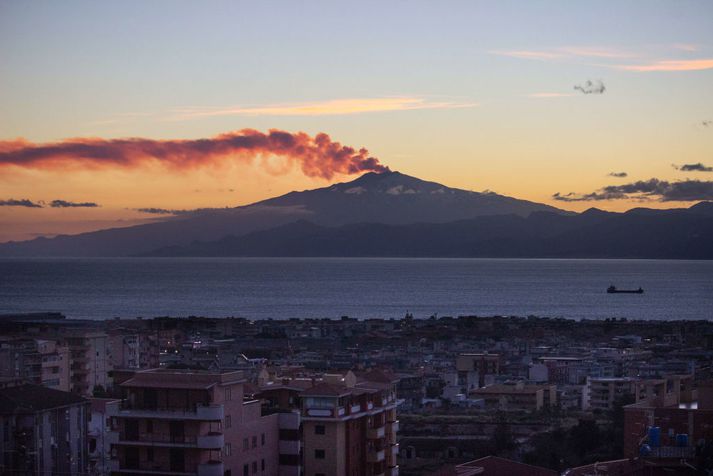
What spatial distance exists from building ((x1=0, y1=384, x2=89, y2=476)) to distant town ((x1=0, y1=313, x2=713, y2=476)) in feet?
0.08

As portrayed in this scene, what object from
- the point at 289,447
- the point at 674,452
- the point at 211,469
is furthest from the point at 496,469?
the point at 674,452

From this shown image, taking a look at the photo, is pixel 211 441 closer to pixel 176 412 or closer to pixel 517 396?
pixel 176 412

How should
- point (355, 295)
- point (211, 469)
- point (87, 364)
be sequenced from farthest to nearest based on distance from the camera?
point (355, 295) → point (87, 364) → point (211, 469)

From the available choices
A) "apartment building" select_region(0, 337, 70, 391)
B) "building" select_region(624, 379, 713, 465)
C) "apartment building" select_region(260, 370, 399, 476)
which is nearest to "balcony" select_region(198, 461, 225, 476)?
"apartment building" select_region(260, 370, 399, 476)

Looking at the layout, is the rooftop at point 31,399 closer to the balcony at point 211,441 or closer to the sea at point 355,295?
the balcony at point 211,441

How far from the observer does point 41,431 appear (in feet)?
65.2

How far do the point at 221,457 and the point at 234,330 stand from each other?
51200 mm

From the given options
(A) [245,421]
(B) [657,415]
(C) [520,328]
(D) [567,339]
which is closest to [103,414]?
(A) [245,421]

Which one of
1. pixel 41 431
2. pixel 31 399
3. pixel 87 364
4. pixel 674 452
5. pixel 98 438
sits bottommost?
pixel 98 438

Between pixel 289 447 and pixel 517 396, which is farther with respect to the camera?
pixel 517 396

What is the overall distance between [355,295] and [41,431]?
108 meters

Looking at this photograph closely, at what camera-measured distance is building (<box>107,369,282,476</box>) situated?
1706 centimetres

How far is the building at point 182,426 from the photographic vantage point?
17.1 m

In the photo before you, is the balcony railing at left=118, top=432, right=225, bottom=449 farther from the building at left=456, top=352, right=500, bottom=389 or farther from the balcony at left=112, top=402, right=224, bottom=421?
the building at left=456, top=352, right=500, bottom=389
